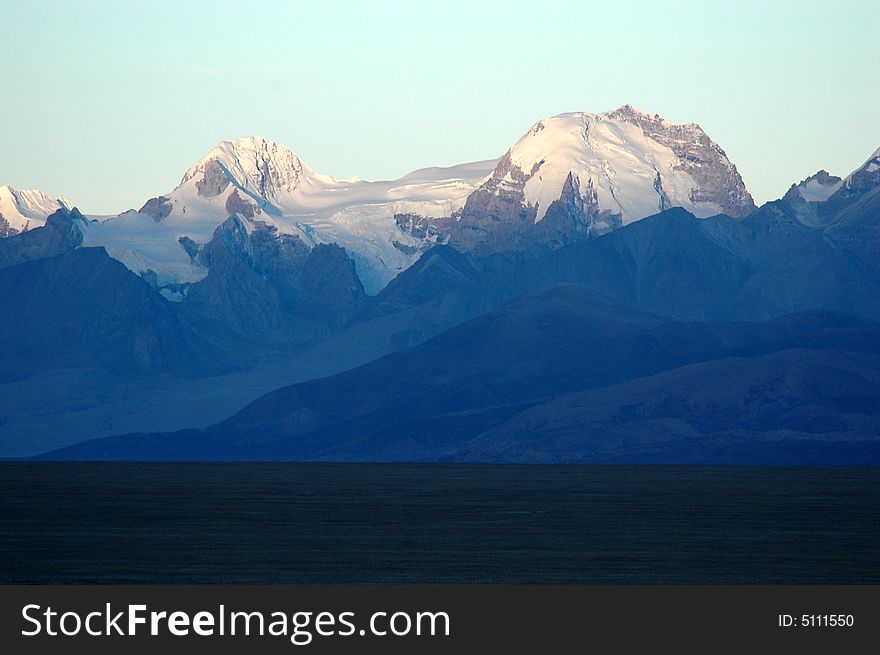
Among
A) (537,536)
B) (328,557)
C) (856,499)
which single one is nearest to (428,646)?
(328,557)

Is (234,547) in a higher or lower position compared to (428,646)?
higher

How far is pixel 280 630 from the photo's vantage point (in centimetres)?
6175

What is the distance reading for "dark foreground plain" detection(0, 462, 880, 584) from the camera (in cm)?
8544

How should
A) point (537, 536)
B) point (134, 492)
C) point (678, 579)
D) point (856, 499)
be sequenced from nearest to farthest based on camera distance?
point (678, 579) → point (537, 536) → point (856, 499) → point (134, 492)

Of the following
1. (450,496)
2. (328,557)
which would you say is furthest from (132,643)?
(450,496)

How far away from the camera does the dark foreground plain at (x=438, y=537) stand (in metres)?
85.4

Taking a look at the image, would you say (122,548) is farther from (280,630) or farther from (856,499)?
(856,499)

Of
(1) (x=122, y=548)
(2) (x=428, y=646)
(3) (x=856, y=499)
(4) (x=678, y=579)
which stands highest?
(3) (x=856, y=499)


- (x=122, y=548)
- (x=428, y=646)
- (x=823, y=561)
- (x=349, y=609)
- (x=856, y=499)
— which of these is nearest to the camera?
(x=428, y=646)

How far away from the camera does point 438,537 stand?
10994cm

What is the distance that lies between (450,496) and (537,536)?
60.7 m

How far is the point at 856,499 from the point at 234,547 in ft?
263

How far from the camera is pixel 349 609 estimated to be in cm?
6700

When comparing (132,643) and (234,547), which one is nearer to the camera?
(132,643)
